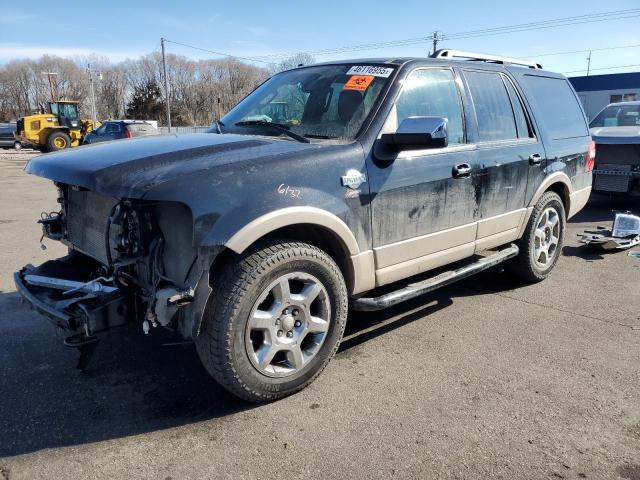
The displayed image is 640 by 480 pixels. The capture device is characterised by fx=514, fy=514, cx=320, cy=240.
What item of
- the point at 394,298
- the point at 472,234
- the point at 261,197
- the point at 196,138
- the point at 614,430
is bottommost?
the point at 614,430

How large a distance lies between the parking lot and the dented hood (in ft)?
4.30

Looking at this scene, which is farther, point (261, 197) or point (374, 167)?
point (374, 167)

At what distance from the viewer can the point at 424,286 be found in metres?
3.79

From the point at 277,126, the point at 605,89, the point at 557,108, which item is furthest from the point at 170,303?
the point at 605,89

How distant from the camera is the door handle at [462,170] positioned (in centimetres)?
386

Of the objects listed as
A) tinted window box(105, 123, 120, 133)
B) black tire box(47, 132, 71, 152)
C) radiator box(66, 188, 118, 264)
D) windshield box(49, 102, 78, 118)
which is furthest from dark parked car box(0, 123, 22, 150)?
radiator box(66, 188, 118, 264)

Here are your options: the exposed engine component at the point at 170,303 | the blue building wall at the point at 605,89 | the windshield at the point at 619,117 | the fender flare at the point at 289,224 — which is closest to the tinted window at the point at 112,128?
the windshield at the point at 619,117

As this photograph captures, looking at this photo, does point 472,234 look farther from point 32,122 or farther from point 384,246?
point 32,122

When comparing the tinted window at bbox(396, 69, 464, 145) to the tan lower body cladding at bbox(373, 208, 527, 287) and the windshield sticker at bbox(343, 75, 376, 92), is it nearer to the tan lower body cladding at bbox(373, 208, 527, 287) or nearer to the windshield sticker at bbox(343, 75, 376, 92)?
the windshield sticker at bbox(343, 75, 376, 92)

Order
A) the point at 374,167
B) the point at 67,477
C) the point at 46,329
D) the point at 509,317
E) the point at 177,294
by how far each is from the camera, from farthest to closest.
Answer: the point at 509,317 → the point at 46,329 → the point at 374,167 → the point at 177,294 → the point at 67,477

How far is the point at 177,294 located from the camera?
264 centimetres

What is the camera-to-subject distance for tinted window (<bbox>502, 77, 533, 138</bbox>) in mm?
4723

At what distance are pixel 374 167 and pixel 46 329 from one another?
2907 mm

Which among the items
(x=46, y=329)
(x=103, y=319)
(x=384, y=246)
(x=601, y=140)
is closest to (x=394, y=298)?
(x=384, y=246)
